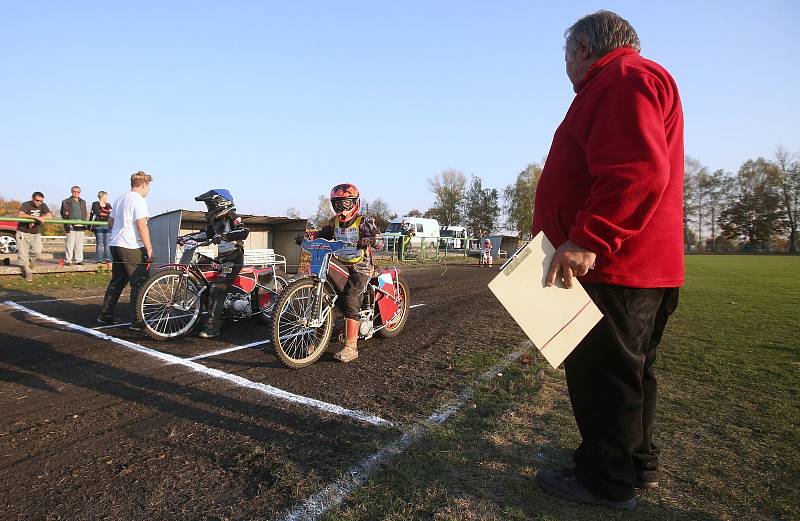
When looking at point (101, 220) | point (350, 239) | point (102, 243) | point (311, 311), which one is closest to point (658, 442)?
point (311, 311)

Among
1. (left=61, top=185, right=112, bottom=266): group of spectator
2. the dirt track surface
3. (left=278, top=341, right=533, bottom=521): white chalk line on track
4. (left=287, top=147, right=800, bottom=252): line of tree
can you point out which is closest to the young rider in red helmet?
the dirt track surface

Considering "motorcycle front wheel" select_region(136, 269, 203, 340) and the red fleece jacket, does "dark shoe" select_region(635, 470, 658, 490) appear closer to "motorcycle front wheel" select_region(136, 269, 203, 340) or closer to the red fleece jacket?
the red fleece jacket

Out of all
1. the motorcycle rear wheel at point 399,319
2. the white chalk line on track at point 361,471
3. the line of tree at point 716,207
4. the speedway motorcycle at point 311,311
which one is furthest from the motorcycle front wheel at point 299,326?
the line of tree at point 716,207

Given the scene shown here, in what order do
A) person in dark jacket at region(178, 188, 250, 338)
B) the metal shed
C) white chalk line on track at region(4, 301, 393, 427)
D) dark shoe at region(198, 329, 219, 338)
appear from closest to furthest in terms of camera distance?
white chalk line on track at region(4, 301, 393, 427)
dark shoe at region(198, 329, 219, 338)
person in dark jacket at region(178, 188, 250, 338)
the metal shed

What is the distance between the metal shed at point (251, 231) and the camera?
31.6 ft

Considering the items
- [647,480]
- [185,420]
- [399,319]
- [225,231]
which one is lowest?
[185,420]

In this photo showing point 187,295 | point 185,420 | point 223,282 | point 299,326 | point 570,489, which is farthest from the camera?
point 223,282

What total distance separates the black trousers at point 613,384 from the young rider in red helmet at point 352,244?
10.1 ft

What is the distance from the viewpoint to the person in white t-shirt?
21.0 feet

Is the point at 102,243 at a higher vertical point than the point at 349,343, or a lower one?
higher

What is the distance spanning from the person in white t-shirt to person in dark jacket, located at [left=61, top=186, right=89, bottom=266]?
7.33 meters

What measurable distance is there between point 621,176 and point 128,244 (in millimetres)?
6794

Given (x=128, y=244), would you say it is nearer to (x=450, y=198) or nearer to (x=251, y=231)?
(x=251, y=231)

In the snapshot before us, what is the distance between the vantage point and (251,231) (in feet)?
37.8
